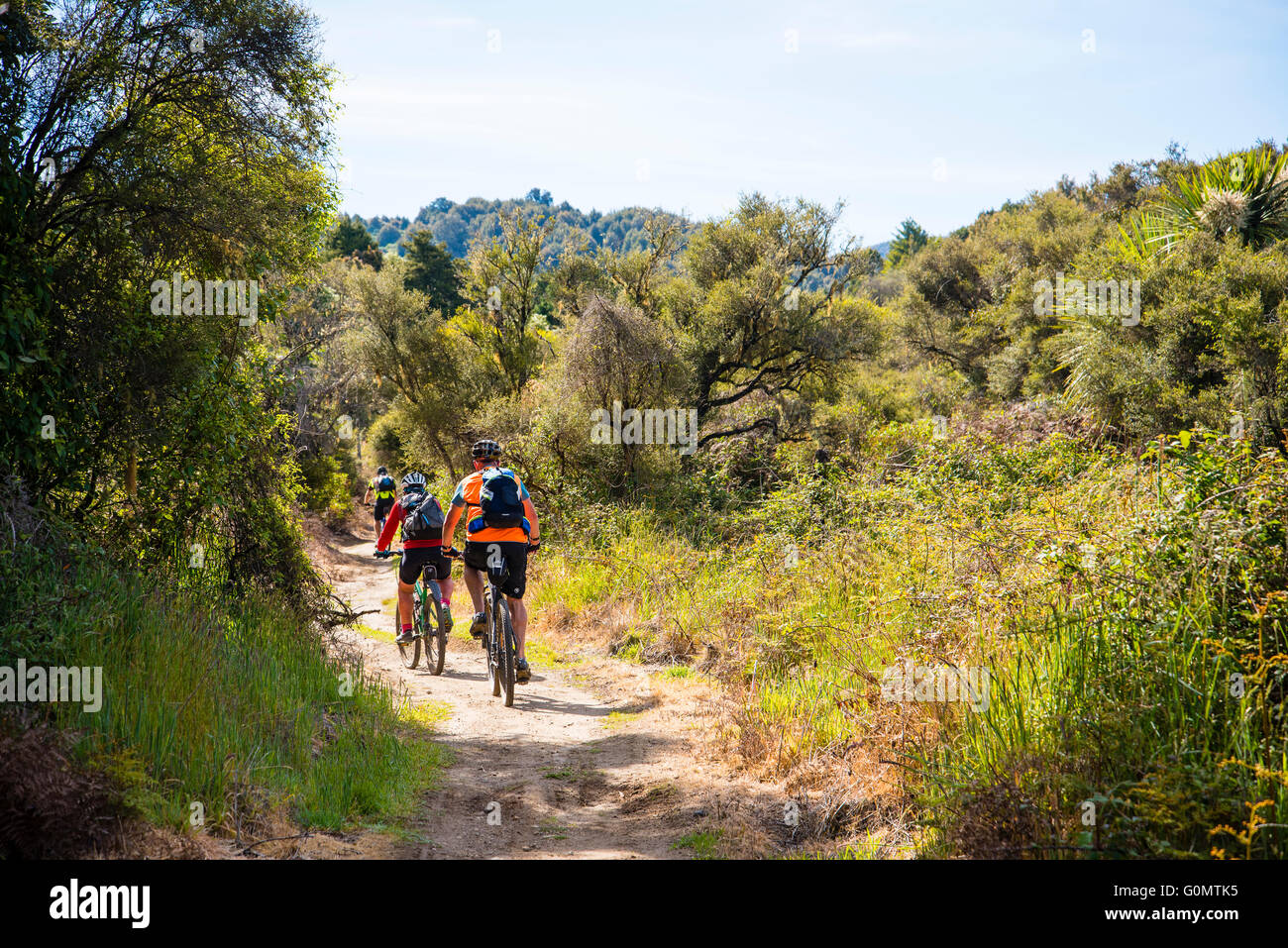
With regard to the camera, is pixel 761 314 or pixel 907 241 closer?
pixel 761 314

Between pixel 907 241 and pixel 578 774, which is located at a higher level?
pixel 907 241

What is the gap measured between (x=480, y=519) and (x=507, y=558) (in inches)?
17.6

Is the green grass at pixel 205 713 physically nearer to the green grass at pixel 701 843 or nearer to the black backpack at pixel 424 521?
the green grass at pixel 701 843

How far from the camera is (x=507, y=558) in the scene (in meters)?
7.32

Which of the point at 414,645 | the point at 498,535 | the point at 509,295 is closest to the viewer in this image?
the point at 498,535

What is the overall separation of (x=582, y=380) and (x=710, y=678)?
9.38m

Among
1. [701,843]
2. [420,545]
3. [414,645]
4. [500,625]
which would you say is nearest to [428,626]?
[414,645]

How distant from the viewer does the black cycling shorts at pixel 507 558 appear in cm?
732

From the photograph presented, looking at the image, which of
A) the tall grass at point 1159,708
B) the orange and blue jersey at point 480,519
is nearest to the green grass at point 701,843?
the tall grass at point 1159,708

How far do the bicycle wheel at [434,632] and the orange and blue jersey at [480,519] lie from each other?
190cm

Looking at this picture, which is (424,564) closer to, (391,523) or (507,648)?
(391,523)

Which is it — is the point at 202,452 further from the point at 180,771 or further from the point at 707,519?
the point at 707,519

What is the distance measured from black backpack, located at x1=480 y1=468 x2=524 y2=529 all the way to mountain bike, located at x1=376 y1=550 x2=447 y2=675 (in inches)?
84.2
